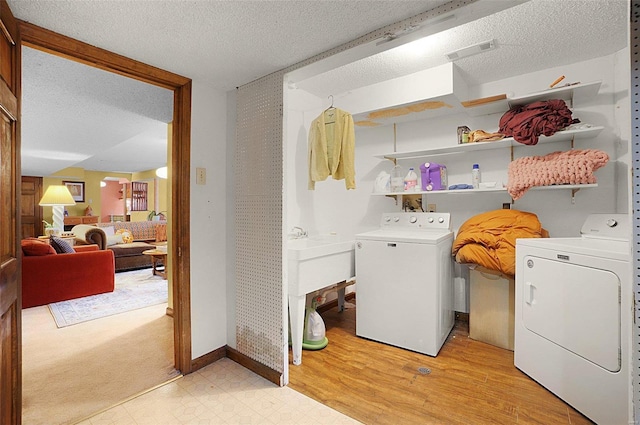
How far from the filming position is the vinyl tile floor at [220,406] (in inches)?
68.1

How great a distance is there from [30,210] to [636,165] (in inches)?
447

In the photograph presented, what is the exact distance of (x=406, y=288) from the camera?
2.54 metres

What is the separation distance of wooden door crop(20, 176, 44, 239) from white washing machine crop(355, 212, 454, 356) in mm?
9648

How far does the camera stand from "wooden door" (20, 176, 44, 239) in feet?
27.2

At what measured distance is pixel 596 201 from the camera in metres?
2.49

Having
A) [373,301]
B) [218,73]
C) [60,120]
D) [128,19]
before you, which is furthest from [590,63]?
[60,120]

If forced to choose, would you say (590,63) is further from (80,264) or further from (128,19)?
(80,264)

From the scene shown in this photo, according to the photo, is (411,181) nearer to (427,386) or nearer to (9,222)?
(427,386)

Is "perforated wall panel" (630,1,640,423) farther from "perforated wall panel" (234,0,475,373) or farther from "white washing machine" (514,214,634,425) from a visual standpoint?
"perforated wall panel" (234,0,475,373)

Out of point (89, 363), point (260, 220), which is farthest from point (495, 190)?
point (89, 363)

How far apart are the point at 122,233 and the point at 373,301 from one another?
5.58m

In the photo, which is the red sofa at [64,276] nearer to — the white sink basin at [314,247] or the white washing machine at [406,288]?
the white sink basin at [314,247]

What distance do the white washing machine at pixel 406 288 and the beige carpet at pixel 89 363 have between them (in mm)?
1607

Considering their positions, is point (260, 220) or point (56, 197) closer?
point (260, 220)
